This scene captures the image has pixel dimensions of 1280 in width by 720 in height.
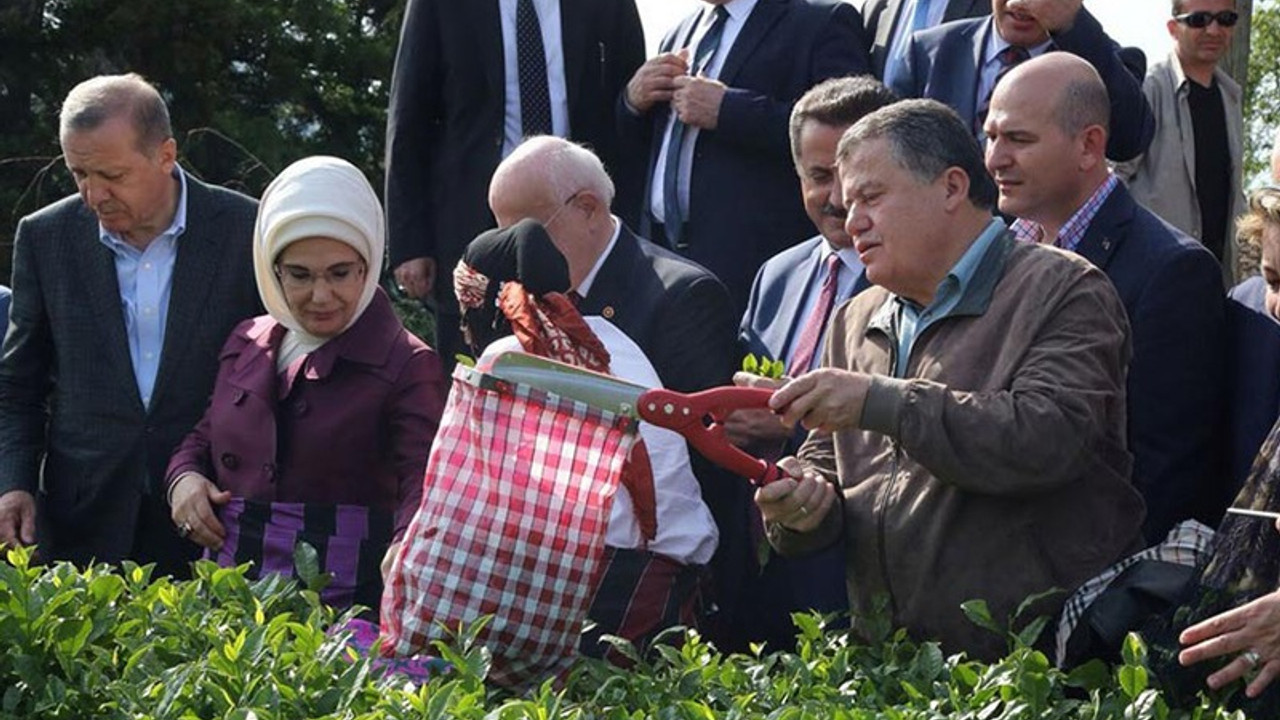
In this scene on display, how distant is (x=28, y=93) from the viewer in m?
12.8

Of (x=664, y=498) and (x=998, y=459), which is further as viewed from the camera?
(x=664, y=498)

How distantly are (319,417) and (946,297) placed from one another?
207cm

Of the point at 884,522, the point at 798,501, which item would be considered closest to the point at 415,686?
the point at 798,501

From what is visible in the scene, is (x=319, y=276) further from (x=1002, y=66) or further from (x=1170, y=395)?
(x=1170, y=395)

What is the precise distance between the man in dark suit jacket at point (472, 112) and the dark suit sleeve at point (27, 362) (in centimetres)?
130

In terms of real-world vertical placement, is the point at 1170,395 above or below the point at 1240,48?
below

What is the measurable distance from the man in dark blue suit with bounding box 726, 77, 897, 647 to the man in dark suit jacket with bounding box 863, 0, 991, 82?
1183 mm

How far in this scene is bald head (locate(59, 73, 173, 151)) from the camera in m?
6.99

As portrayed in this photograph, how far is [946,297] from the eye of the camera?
483 centimetres

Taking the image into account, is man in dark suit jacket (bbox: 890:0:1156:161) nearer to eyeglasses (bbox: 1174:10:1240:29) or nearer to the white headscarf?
eyeglasses (bbox: 1174:10:1240:29)

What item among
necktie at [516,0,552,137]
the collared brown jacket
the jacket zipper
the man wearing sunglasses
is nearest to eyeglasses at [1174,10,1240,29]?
the man wearing sunglasses

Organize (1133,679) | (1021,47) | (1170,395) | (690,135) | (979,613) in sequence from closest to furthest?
(1133,679) → (979,613) → (1170,395) → (1021,47) → (690,135)

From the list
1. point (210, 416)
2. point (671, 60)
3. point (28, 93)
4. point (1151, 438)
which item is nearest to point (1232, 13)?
point (671, 60)

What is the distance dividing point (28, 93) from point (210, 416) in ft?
23.3
